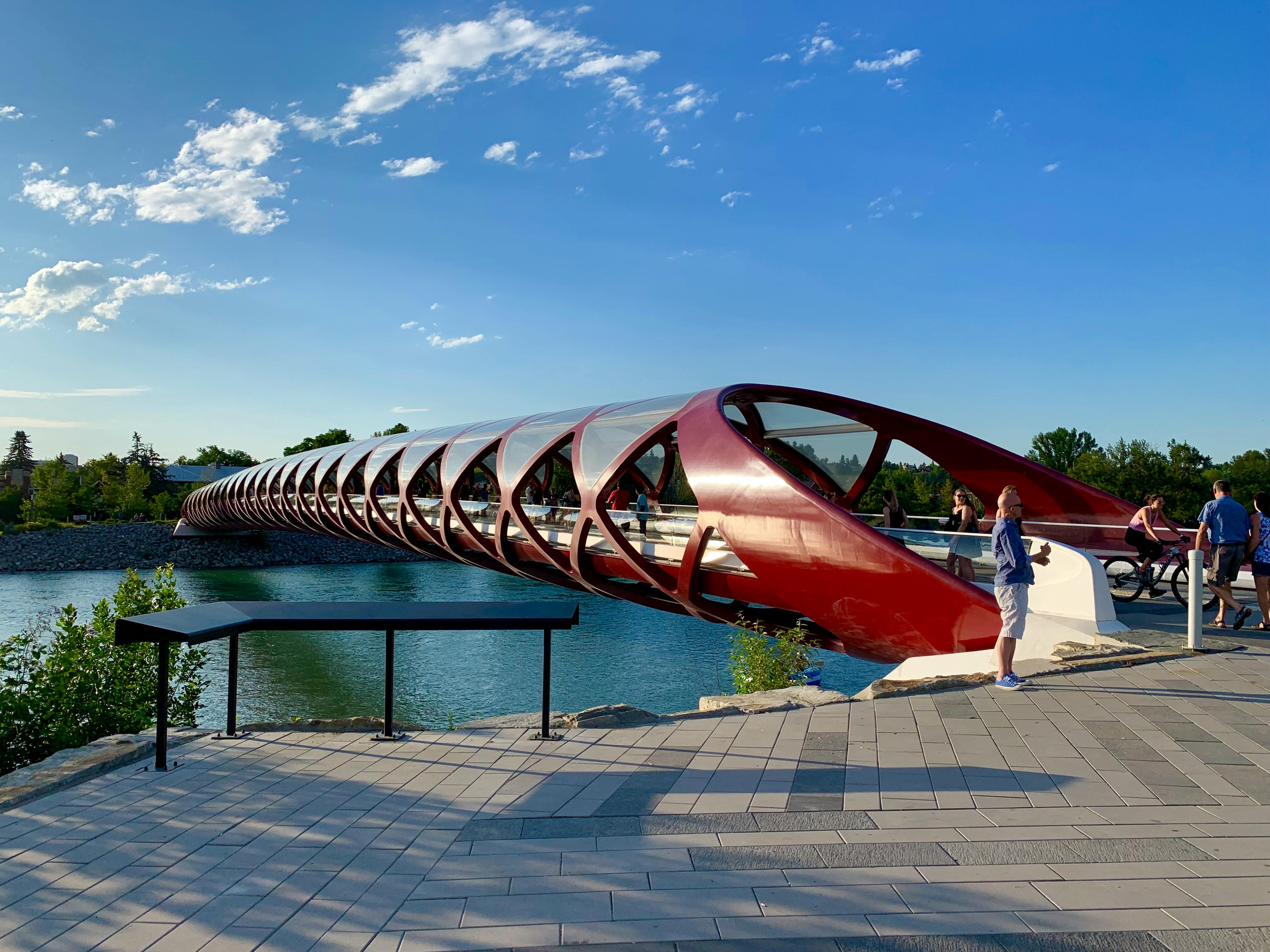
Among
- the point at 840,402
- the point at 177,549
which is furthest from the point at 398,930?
the point at 177,549

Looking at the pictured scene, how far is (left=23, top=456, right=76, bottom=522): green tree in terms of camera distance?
62688 mm

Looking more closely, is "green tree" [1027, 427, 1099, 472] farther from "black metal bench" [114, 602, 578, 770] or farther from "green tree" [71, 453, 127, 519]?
"green tree" [71, 453, 127, 519]

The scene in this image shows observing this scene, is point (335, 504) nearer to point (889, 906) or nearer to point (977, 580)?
point (977, 580)

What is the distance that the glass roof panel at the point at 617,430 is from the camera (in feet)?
37.6

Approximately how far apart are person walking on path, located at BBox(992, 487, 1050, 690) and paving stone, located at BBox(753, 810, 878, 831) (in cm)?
252

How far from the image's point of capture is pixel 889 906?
9.13ft

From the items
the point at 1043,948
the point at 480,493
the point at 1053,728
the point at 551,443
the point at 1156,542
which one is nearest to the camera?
the point at 1043,948

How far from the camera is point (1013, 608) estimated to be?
570cm

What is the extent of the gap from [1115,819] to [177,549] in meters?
54.7

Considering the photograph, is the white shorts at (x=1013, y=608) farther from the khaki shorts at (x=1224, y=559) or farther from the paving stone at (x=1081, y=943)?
the khaki shorts at (x=1224, y=559)

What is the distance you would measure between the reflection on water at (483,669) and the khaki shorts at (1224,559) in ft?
21.6

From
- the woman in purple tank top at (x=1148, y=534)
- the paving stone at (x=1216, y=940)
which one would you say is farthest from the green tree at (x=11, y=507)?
the paving stone at (x=1216, y=940)

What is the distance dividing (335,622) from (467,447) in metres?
12.3

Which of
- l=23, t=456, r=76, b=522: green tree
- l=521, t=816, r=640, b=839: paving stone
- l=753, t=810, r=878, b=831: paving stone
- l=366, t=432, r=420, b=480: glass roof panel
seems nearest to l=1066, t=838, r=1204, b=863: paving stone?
l=753, t=810, r=878, b=831: paving stone
